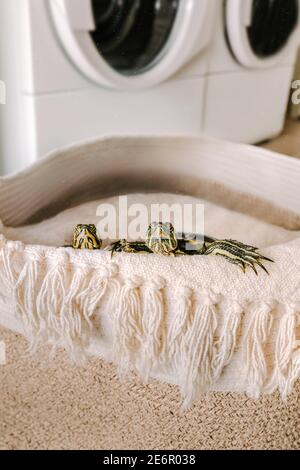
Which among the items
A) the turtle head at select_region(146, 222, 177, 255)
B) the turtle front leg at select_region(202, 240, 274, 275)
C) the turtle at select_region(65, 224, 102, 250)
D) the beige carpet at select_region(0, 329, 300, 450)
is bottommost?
the beige carpet at select_region(0, 329, 300, 450)

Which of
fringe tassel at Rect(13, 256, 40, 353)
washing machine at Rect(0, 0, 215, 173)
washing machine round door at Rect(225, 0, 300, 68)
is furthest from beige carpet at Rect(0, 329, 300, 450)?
washing machine round door at Rect(225, 0, 300, 68)

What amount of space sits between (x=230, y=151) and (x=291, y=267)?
0.29m

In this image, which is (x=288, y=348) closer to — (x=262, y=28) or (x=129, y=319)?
(x=129, y=319)

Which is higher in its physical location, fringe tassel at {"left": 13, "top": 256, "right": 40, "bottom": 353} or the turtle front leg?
the turtle front leg

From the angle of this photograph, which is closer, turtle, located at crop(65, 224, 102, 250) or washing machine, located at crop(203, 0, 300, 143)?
turtle, located at crop(65, 224, 102, 250)

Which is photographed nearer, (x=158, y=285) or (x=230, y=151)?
(x=158, y=285)

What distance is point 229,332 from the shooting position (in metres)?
0.29

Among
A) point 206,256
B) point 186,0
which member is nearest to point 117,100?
point 186,0

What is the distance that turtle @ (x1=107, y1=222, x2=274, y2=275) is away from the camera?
1.05 feet

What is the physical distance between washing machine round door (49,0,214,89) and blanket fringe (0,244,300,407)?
0.29 m

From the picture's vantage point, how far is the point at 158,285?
0.30 metres

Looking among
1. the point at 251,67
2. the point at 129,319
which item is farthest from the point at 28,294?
the point at 251,67

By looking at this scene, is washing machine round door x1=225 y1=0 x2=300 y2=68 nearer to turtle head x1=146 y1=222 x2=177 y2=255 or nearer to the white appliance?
the white appliance
